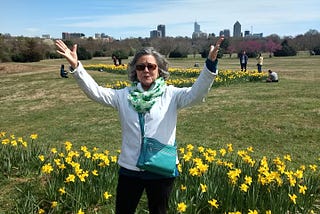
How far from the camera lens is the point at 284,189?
12.6 feet

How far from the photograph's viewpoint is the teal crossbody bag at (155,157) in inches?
103

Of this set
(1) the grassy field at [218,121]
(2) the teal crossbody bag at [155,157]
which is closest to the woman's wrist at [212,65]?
(2) the teal crossbody bag at [155,157]

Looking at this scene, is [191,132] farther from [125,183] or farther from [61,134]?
[125,183]

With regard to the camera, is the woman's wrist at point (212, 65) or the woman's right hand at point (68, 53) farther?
the woman's right hand at point (68, 53)

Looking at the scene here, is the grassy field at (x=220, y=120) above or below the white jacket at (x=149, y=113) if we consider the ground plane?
below

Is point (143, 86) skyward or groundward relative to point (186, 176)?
skyward

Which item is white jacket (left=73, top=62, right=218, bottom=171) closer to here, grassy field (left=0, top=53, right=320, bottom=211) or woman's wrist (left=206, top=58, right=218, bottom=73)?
woman's wrist (left=206, top=58, right=218, bottom=73)

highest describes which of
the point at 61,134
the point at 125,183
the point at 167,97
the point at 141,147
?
the point at 167,97

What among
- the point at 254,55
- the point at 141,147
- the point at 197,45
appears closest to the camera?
the point at 141,147

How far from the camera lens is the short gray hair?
2787 millimetres

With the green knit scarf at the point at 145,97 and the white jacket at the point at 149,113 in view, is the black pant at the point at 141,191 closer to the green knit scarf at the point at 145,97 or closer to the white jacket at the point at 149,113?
the white jacket at the point at 149,113

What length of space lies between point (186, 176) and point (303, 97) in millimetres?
9046

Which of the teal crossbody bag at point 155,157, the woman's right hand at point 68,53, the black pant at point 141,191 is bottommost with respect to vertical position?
the black pant at point 141,191

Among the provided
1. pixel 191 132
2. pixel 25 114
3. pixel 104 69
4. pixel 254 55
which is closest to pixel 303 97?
pixel 191 132
